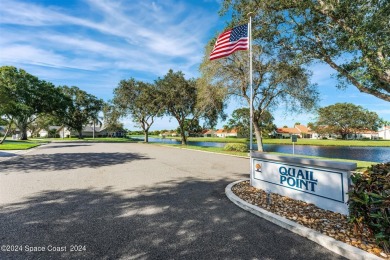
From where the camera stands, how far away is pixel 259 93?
18.7 m

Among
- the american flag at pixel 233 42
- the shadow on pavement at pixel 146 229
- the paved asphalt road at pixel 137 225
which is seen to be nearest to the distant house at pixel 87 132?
the paved asphalt road at pixel 137 225

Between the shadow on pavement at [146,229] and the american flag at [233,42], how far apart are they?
5396mm

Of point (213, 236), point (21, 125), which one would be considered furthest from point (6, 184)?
point (21, 125)

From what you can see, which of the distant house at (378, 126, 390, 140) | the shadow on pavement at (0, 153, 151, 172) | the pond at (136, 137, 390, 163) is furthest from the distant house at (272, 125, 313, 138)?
the shadow on pavement at (0, 153, 151, 172)

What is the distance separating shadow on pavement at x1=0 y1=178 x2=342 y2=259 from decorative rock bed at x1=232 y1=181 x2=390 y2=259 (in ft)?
1.56

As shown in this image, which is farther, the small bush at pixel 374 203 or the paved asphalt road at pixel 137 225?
the paved asphalt road at pixel 137 225

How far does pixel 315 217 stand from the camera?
4.17m

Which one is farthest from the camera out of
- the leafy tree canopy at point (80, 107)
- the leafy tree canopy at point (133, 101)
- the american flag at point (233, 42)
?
the leafy tree canopy at point (80, 107)

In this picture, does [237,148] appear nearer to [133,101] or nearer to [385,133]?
[133,101]

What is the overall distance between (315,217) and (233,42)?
641 centimetres

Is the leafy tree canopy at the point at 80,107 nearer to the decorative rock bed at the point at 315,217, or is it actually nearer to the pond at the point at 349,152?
the pond at the point at 349,152

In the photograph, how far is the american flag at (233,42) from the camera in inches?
301

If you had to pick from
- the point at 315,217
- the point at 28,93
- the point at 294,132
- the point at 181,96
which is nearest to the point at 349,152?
the point at 181,96

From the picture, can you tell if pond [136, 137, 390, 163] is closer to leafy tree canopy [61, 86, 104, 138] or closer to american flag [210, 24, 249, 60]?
american flag [210, 24, 249, 60]
